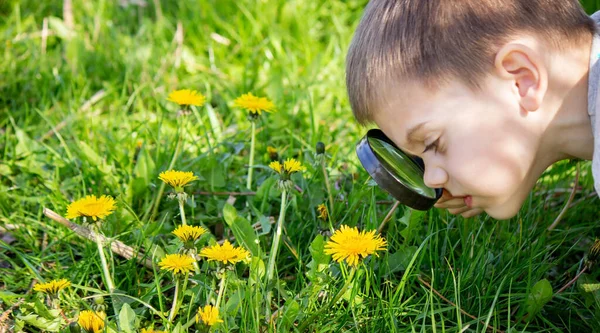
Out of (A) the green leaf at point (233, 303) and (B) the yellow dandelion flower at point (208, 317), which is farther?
(A) the green leaf at point (233, 303)

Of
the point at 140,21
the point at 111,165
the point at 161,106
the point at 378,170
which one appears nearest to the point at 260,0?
the point at 140,21

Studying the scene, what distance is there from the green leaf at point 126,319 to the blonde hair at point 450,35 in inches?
26.2

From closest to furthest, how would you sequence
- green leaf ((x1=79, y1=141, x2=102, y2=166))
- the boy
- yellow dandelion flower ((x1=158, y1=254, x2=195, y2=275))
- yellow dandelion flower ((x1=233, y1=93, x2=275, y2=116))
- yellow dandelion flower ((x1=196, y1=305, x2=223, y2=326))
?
yellow dandelion flower ((x1=196, y1=305, x2=223, y2=326)) → yellow dandelion flower ((x1=158, y1=254, x2=195, y2=275)) → the boy → yellow dandelion flower ((x1=233, y1=93, x2=275, y2=116)) → green leaf ((x1=79, y1=141, x2=102, y2=166))

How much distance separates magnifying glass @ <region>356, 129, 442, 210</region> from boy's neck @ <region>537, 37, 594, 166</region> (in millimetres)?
271

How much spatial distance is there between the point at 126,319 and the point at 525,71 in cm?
93

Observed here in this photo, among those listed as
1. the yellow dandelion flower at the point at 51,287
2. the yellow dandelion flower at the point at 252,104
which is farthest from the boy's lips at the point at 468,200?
the yellow dandelion flower at the point at 51,287

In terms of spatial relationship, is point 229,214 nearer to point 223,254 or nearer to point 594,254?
point 223,254

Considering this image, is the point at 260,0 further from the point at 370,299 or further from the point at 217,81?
the point at 370,299

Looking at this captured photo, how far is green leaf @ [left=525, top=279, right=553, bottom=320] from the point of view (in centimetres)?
165

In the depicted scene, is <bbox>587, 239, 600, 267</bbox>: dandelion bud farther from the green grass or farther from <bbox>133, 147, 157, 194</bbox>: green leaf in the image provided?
<bbox>133, 147, 157, 194</bbox>: green leaf

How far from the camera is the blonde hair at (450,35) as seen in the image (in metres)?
1.66

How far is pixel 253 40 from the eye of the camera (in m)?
3.18

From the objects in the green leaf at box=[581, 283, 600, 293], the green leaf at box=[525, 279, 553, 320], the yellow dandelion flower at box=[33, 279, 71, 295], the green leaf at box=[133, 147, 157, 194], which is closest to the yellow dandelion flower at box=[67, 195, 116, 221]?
the yellow dandelion flower at box=[33, 279, 71, 295]

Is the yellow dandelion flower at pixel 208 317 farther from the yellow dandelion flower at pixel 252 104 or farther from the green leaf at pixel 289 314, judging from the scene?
the yellow dandelion flower at pixel 252 104
